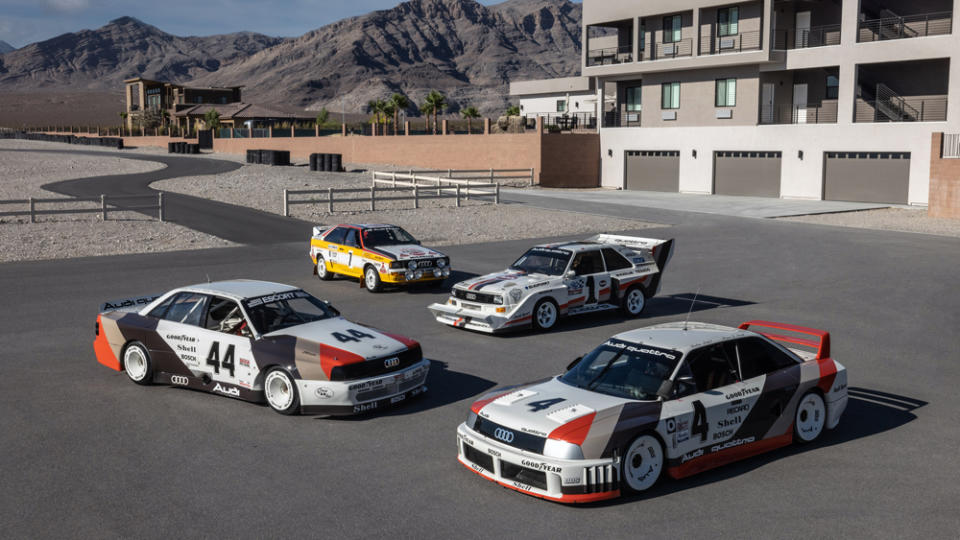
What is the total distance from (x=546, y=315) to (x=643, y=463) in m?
7.58

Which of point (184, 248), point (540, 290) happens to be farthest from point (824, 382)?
point (184, 248)

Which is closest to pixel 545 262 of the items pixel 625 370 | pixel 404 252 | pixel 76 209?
pixel 404 252

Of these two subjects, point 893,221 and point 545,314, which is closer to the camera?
point 545,314

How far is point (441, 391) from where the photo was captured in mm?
11820

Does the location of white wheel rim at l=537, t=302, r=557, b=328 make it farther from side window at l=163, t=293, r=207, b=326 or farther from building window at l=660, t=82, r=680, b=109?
building window at l=660, t=82, r=680, b=109

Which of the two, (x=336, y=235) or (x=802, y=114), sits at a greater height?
(x=802, y=114)

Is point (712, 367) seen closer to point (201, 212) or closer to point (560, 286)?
point (560, 286)

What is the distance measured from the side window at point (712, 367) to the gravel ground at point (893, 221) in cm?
2565

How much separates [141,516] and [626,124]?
51.4 metres

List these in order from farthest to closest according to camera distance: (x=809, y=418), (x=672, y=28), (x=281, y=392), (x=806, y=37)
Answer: (x=672, y=28) → (x=806, y=37) → (x=281, y=392) → (x=809, y=418)

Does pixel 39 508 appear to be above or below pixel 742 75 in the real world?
below

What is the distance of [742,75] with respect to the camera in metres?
48.6

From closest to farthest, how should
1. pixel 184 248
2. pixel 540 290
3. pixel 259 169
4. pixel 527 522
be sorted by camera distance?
pixel 527 522 < pixel 540 290 < pixel 184 248 < pixel 259 169

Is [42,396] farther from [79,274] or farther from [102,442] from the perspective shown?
[79,274]
